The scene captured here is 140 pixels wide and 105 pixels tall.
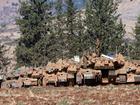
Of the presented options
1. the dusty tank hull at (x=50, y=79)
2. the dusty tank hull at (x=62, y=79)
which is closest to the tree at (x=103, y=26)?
the dusty tank hull at (x=50, y=79)

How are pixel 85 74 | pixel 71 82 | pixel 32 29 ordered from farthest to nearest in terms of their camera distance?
pixel 32 29 < pixel 71 82 < pixel 85 74

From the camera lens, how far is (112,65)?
3023 cm

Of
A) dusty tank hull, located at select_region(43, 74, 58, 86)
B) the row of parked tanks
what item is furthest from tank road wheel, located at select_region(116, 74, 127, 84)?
dusty tank hull, located at select_region(43, 74, 58, 86)

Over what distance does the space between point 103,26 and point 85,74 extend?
56187 mm

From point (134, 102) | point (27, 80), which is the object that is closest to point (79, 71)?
point (27, 80)

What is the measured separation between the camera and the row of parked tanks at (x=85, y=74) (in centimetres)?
2967

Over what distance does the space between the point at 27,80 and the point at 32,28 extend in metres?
58.0

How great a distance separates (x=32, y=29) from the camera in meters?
88.2

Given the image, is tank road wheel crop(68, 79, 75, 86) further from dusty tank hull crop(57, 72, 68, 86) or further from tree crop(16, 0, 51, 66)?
tree crop(16, 0, 51, 66)

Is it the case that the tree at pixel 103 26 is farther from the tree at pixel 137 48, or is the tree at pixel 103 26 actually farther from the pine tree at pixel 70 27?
the pine tree at pixel 70 27

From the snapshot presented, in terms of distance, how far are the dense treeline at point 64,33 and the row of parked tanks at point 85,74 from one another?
48685 mm

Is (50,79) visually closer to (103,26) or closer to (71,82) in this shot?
(71,82)

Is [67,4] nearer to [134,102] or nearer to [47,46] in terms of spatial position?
[47,46]

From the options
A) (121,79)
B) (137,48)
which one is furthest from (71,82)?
(137,48)
